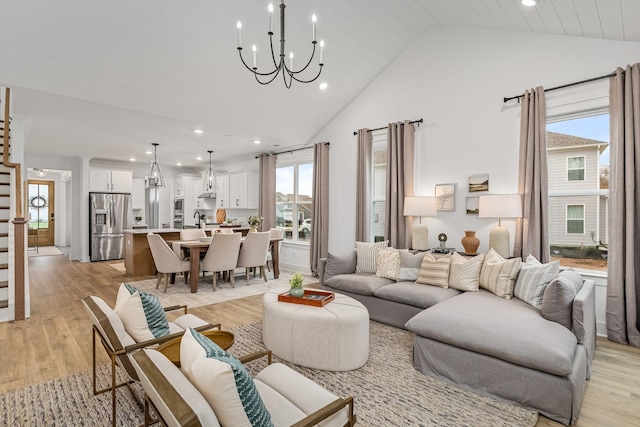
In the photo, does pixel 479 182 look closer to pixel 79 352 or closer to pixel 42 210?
pixel 79 352

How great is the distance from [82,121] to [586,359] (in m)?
6.79

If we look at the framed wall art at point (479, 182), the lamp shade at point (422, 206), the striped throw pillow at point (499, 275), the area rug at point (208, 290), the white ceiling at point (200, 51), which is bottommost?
the area rug at point (208, 290)

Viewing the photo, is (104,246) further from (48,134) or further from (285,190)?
(285,190)

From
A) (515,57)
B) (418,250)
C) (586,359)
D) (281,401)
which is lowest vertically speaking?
(586,359)

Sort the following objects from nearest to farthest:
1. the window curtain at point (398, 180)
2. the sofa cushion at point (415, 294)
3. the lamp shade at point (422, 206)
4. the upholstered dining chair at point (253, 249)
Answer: the sofa cushion at point (415, 294)
the lamp shade at point (422, 206)
the window curtain at point (398, 180)
the upholstered dining chair at point (253, 249)

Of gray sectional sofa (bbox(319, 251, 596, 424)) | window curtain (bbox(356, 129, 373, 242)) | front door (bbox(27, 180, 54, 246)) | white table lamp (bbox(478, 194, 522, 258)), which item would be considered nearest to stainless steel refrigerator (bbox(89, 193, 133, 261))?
front door (bbox(27, 180, 54, 246))

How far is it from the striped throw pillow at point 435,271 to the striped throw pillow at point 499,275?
364 millimetres

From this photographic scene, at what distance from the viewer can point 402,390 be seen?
2406 millimetres

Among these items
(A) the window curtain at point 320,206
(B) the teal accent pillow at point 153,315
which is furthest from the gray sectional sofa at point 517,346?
(A) the window curtain at point 320,206

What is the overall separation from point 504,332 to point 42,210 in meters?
14.2

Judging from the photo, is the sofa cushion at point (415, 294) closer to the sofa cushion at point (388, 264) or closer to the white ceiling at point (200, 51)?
the sofa cushion at point (388, 264)

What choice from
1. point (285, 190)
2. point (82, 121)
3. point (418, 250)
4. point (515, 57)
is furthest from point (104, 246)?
point (515, 57)

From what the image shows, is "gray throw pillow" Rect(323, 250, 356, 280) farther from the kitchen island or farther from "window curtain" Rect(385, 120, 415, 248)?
the kitchen island

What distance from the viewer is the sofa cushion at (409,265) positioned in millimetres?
4062
